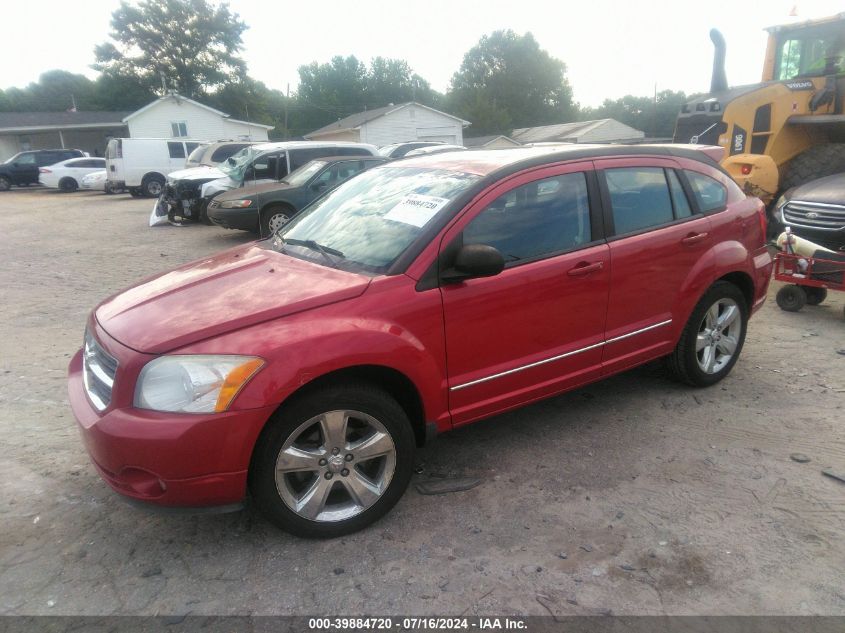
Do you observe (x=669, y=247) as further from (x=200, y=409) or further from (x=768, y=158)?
(x=768, y=158)

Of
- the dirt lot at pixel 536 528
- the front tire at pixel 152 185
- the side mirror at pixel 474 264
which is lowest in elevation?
the dirt lot at pixel 536 528

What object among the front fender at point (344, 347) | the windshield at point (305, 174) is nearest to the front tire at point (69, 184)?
the windshield at point (305, 174)

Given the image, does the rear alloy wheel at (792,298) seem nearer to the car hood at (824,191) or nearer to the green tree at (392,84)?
the car hood at (824,191)

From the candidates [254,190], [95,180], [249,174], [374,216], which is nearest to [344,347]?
[374,216]

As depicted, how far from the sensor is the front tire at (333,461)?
2.65 meters

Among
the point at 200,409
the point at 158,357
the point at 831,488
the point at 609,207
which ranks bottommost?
the point at 831,488

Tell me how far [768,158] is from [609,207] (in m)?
6.11

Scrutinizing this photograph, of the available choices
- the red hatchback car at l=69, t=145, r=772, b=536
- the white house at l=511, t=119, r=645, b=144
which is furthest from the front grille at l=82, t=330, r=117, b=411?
the white house at l=511, t=119, r=645, b=144

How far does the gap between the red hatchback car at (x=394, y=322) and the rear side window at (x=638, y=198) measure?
12 millimetres

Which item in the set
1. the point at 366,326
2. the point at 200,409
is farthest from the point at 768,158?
the point at 200,409

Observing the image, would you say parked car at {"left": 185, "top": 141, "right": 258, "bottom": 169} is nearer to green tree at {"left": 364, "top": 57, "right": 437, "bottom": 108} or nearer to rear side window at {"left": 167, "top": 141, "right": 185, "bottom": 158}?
rear side window at {"left": 167, "top": 141, "right": 185, "bottom": 158}

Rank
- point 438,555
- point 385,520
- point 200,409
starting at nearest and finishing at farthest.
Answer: point 200,409 → point 438,555 → point 385,520

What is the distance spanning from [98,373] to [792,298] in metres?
6.29

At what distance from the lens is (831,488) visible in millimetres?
3188
